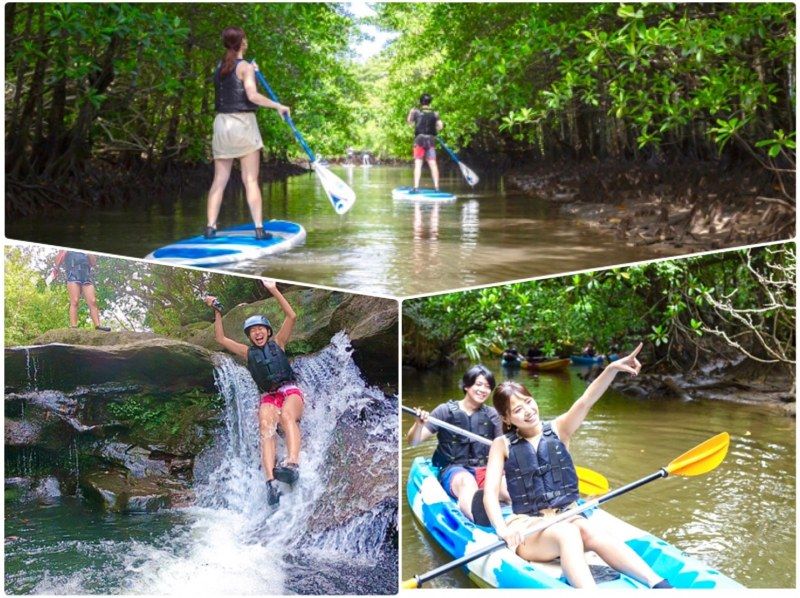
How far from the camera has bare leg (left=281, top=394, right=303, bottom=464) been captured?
7.35 feet

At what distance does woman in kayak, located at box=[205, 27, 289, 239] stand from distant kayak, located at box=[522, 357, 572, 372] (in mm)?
1526

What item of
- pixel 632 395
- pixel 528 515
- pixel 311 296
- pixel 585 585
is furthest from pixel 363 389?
pixel 632 395

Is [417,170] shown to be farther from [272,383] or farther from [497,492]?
[497,492]

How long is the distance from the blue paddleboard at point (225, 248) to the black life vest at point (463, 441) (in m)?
1.86

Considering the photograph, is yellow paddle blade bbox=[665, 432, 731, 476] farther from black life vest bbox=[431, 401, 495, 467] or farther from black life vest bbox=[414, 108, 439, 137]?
black life vest bbox=[414, 108, 439, 137]

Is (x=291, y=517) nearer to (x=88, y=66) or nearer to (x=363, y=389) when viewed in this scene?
(x=363, y=389)

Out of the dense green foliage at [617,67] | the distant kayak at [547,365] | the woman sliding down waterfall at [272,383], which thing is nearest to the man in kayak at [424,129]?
the dense green foliage at [617,67]

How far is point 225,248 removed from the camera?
468cm

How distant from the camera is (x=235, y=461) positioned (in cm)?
227

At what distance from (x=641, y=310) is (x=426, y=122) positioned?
11.9 ft

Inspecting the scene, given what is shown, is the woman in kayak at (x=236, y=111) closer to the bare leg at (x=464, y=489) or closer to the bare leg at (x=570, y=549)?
the bare leg at (x=464, y=489)

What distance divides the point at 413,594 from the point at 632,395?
3.20m

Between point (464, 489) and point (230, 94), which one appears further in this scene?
point (230, 94)

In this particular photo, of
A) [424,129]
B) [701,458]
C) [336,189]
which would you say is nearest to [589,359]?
[336,189]
